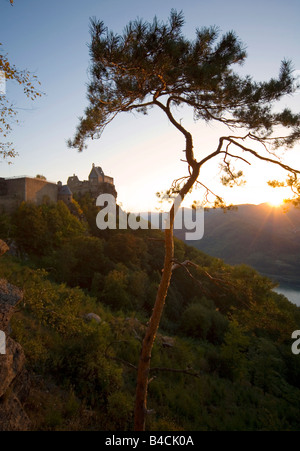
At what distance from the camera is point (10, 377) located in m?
5.47

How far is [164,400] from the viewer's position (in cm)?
977

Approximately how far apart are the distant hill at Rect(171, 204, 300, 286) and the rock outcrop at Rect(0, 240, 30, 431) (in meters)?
70.3

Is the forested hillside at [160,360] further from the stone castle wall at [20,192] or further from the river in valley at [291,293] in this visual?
the river in valley at [291,293]

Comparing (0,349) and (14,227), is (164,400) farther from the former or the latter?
(14,227)

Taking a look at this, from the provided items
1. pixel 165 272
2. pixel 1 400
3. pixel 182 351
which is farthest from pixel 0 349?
pixel 182 351

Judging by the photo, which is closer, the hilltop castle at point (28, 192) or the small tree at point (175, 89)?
the small tree at point (175, 89)

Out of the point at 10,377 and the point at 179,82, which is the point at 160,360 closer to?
the point at 10,377

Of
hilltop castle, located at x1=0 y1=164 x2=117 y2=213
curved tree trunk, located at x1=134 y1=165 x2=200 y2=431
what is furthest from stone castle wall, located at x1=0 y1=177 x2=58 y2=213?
curved tree trunk, located at x1=134 y1=165 x2=200 y2=431

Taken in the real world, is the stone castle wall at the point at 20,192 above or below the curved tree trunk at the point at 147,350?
above

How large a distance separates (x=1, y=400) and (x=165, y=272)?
436cm

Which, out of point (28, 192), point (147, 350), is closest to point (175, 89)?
point (147, 350)

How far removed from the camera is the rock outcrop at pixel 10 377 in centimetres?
520

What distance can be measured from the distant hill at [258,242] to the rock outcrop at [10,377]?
7029 centimetres

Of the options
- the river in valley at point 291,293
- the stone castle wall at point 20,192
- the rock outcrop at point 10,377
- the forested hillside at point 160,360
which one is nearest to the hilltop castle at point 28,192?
the stone castle wall at point 20,192
